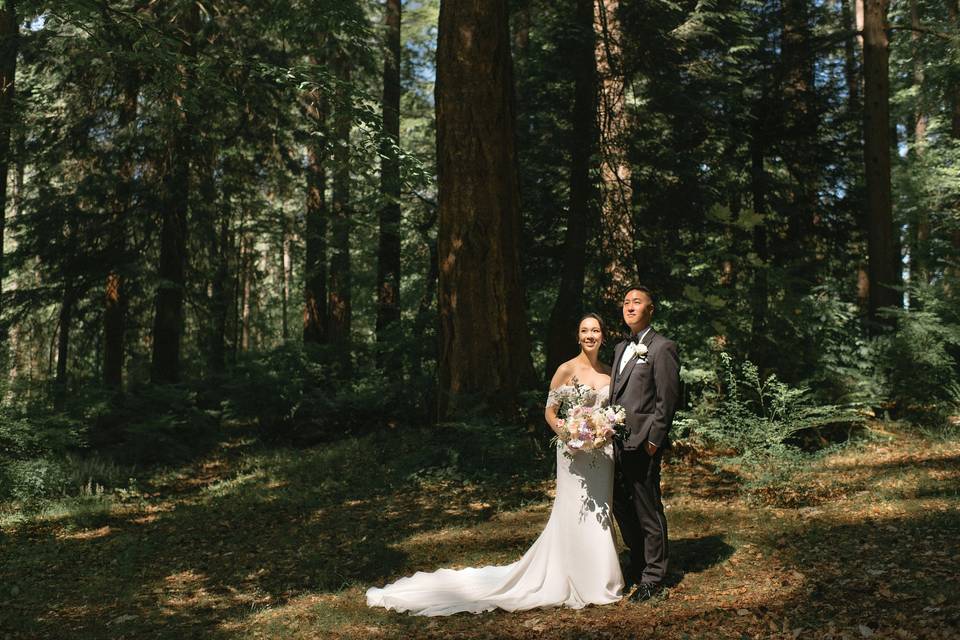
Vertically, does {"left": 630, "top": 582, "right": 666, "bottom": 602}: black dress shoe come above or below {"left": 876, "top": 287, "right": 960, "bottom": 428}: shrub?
below

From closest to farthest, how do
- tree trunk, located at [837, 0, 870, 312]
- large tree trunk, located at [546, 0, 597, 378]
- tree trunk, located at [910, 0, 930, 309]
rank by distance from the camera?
1. large tree trunk, located at [546, 0, 597, 378]
2. tree trunk, located at [837, 0, 870, 312]
3. tree trunk, located at [910, 0, 930, 309]

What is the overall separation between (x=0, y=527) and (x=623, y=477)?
8477mm

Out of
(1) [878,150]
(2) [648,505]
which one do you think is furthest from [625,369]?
(1) [878,150]

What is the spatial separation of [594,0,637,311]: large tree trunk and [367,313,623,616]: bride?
7583mm

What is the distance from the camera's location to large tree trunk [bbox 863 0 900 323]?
1457cm

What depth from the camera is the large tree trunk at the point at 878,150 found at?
1457 centimetres

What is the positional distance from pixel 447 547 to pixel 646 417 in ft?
10.3

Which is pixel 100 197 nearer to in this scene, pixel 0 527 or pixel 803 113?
pixel 0 527

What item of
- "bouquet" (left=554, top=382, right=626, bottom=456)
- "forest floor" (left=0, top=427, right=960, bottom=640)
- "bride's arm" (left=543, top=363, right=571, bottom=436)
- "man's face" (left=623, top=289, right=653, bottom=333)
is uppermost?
"man's face" (left=623, top=289, right=653, bottom=333)

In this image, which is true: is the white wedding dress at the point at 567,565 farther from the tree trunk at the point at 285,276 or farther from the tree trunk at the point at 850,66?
the tree trunk at the point at 850,66

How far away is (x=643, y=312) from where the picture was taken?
19.8ft

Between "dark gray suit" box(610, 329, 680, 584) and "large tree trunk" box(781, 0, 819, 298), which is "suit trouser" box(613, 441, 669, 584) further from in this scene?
"large tree trunk" box(781, 0, 819, 298)

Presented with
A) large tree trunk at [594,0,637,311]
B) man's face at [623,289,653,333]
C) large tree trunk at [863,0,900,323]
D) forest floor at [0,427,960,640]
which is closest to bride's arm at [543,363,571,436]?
man's face at [623,289,653,333]

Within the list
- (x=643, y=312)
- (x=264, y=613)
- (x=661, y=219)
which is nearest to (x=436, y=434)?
(x=264, y=613)
